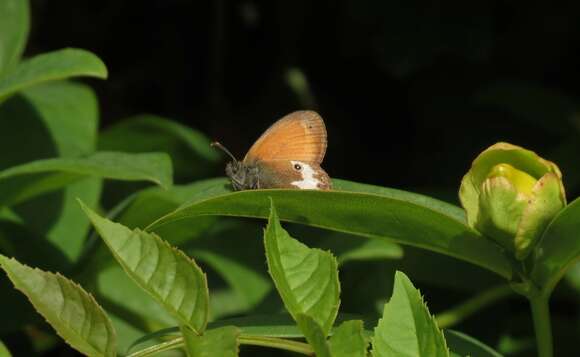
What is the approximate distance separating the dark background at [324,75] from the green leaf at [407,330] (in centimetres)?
182

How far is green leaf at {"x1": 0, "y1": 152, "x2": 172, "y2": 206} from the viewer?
5.15ft

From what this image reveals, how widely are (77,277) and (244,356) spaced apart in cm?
38

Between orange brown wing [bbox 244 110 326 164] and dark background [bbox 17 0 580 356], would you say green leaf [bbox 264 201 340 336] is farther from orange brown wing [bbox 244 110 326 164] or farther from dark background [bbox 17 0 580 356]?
dark background [bbox 17 0 580 356]

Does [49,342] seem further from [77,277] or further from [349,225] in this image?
[349,225]

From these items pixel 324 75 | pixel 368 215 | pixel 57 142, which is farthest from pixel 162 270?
pixel 324 75

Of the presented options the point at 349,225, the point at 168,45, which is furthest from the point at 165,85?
the point at 349,225

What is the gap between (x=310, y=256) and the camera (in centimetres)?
109

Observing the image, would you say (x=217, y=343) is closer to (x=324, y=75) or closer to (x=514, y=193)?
(x=514, y=193)

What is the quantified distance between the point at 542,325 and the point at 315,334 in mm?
461

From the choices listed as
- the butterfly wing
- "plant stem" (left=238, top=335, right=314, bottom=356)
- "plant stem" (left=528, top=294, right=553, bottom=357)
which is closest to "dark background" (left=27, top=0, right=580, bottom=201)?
the butterfly wing

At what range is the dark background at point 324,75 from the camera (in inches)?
117

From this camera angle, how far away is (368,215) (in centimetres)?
132

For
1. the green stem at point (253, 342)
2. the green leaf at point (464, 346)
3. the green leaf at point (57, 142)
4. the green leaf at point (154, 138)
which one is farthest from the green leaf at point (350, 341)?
the green leaf at point (154, 138)

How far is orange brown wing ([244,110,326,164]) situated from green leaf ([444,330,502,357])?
18.7 inches
